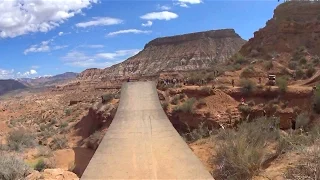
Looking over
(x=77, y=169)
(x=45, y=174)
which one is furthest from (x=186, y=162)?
(x=77, y=169)

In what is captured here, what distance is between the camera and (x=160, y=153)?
9383 mm

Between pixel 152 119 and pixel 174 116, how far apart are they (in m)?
7.79

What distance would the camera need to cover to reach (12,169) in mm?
9633

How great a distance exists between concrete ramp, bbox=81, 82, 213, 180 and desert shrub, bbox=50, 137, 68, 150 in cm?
1040

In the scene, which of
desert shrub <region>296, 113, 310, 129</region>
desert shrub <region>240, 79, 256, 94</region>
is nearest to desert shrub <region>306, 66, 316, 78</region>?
desert shrub <region>240, 79, 256, 94</region>

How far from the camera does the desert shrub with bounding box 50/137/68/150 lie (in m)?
20.8

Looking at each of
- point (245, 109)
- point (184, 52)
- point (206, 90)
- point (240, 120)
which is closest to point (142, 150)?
point (240, 120)

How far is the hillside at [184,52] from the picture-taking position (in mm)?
70188

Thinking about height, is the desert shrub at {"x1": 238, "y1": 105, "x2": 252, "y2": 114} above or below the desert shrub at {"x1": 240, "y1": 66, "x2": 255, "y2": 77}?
below

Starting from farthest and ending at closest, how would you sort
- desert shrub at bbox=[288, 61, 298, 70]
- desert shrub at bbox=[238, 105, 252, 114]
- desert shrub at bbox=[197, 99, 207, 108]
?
1. desert shrub at bbox=[288, 61, 298, 70]
2. desert shrub at bbox=[197, 99, 207, 108]
3. desert shrub at bbox=[238, 105, 252, 114]

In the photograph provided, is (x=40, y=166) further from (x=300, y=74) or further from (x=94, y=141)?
(x=300, y=74)

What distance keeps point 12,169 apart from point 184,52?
67.5 meters

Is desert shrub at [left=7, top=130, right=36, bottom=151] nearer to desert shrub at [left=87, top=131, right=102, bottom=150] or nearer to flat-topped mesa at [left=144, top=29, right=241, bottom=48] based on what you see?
desert shrub at [left=87, top=131, right=102, bottom=150]

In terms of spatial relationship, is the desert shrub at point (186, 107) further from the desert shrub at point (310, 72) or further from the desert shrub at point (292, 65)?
the desert shrub at point (292, 65)
